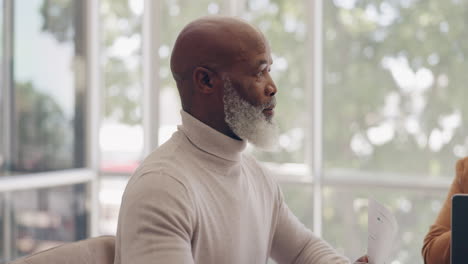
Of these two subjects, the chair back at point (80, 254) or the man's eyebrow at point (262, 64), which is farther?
the man's eyebrow at point (262, 64)

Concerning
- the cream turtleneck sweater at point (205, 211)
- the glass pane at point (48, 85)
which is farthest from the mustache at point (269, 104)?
the glass pane at point (48, 85)

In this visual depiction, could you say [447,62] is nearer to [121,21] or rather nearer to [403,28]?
[403,28]

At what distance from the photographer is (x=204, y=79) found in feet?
4.76

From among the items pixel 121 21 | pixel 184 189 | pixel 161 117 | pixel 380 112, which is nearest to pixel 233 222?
pixel 184 189

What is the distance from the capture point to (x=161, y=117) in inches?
180

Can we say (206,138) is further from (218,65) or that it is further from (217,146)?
(218,65)

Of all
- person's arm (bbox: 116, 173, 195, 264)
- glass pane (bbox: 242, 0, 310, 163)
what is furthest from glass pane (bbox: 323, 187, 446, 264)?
person's arm (bbox: 116, 173, 195, 264)

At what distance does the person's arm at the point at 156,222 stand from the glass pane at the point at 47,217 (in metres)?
2.87

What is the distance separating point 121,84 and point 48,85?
2.23 ft

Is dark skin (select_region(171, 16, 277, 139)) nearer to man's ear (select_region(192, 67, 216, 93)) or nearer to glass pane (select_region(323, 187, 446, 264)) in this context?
man's ear (select_region(192, 67, 216, 93))

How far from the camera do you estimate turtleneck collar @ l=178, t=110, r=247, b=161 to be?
1.47m

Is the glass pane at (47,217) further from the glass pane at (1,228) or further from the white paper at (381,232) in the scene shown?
the white paper at (381,232)

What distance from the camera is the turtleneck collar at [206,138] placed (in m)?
1.47

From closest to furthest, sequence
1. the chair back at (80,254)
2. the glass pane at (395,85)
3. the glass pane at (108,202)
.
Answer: the chair back at (80,254) → the glass pane at (395,85) → the glass pane at (108,202)
